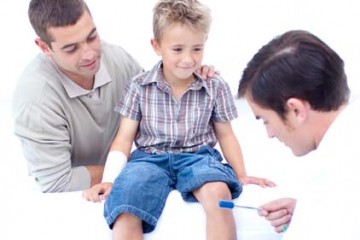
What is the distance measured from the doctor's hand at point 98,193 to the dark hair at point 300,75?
1.70 ft

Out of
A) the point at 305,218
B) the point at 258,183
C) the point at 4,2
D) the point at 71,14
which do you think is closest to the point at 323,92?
the point at 305,218

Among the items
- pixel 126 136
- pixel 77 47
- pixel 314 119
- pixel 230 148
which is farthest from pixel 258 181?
pixel 77 47

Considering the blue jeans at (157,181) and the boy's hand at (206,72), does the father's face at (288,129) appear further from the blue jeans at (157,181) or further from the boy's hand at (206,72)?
the boy's hand at (206,72)

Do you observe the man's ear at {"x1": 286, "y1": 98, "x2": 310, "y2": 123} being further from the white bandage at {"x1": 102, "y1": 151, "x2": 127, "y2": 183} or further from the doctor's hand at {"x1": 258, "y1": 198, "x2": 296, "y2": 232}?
the white bandage at {"x1": 102, "y1": 151, "x2": 127, "y2": 183}

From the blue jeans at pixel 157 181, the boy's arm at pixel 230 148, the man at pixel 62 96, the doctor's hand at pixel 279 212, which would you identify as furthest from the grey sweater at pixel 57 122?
the doctor's hand at pixel 279 212

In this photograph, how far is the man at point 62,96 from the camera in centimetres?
137

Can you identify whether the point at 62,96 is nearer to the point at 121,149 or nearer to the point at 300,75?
the point at 121,149

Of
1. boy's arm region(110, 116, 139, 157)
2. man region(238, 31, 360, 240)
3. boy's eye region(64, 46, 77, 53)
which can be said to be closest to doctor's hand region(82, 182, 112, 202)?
boy's arm region(110, 116, 139, 157)

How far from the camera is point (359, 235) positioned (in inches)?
32.4

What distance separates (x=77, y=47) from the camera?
54.7 inches

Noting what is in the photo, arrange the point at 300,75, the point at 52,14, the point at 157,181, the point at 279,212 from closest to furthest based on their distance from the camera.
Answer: the point at 300,75 → the point at 279,212 → the point at 157,181 → the point at 52,14

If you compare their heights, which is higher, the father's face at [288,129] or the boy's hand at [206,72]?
the father's face at [288,129]

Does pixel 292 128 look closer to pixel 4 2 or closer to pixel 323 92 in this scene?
pixel 323 92

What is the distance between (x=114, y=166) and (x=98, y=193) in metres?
0.09
